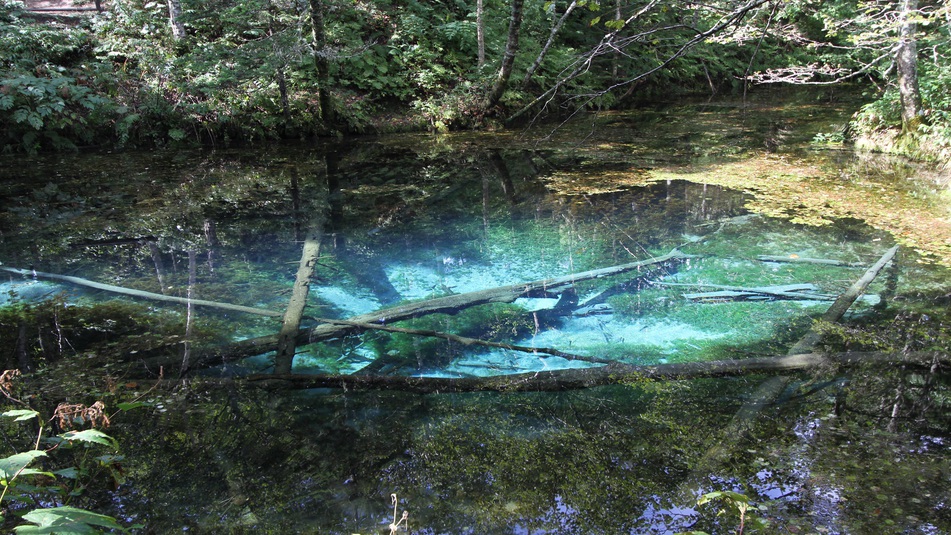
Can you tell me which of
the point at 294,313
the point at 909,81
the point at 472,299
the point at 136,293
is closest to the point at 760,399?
the point at 472,299

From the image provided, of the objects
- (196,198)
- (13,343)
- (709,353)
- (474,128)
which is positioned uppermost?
(474,128)

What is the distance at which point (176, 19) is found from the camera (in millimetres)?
12016

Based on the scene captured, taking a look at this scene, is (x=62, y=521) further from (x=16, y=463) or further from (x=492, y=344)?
(x=492, y=344)

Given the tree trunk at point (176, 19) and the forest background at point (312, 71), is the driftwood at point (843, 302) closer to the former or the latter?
the forest background at point (312, 71)

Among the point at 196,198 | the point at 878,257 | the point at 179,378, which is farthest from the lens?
the point at 196,198

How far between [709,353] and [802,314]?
3.68 feet

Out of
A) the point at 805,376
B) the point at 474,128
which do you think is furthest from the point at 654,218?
the point at 474,128

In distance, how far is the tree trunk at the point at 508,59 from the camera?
9.99 m

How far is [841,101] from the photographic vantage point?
1634cm

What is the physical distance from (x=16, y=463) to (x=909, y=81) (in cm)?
1143

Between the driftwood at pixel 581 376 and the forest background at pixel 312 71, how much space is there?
18.5ft

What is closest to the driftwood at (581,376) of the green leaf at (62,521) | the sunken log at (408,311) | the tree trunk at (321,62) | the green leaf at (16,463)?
the sunken log at (408,311)

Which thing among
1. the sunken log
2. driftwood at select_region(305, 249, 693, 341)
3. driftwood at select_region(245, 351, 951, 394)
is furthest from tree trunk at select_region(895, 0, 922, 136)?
driftwood at select_region(245, 351, 951, 394)

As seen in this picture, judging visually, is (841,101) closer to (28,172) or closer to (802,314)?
(802,314)
